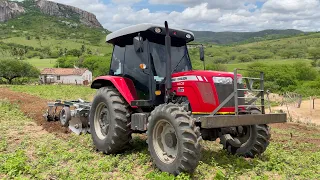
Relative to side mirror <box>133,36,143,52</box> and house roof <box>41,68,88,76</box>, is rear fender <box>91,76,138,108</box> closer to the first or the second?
side mirror <box>133,36,143,52</box>

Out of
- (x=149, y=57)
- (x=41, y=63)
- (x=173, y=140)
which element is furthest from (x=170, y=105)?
(x=41, y=63)

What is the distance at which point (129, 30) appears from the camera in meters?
6.46

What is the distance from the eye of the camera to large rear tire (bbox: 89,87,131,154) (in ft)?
20.4

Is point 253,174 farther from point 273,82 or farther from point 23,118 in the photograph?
point 273,82

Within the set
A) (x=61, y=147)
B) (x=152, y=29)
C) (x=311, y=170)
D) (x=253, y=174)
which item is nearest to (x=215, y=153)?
(x=253, y=174)

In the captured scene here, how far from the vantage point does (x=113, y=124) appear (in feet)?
20.4

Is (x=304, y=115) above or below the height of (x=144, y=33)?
below

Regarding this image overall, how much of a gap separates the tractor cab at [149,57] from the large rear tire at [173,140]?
0.89 metres

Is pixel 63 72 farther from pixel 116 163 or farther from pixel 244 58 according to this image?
pixel 244 58

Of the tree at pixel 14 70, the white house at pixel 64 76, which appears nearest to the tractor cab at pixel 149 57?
the tree at pixel 14 70

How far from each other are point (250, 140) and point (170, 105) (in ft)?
6.97

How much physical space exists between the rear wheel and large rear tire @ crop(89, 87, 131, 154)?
2.02 metres

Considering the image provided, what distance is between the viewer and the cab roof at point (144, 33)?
6050 millimetres

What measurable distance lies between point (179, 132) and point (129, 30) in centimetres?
270
